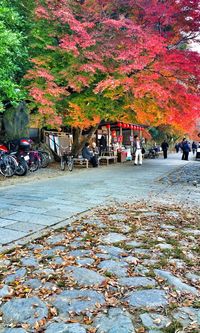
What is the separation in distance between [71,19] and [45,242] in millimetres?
8523

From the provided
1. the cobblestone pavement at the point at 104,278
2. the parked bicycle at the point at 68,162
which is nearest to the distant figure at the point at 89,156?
the parked bicycle at the point at 68,162

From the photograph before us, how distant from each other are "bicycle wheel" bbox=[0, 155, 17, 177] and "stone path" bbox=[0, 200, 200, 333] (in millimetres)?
6053

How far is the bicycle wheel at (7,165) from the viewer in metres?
9.77

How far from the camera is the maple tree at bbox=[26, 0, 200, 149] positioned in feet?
32.9

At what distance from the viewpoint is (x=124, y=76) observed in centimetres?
1094

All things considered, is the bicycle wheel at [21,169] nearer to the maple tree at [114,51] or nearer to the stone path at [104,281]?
the maple tree at [114,51]

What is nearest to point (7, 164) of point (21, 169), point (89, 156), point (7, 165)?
point (7, 165)

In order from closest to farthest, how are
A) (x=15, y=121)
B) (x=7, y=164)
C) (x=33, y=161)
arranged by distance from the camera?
(x=7, y=164), (x=33, y=161), (x=15, y=121)

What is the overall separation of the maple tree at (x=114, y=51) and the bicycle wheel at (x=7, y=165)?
2391 mm

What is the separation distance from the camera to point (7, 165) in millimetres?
9836

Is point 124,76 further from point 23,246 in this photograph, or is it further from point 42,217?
point 23,246

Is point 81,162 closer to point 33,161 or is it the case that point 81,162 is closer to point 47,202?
point 33,161

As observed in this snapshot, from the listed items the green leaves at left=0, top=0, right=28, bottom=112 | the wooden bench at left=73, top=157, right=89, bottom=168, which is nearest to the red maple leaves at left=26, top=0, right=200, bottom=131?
the green leaves at left=0, top=0, right=28, bottom=112

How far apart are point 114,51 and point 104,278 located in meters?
9.24
